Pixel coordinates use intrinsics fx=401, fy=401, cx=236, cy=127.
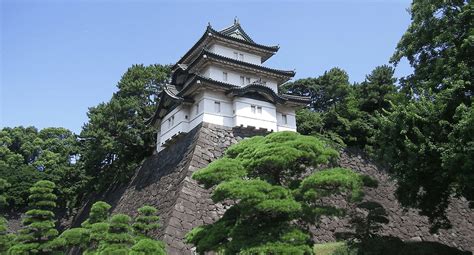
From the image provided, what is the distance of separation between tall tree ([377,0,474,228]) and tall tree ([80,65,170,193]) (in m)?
17.0

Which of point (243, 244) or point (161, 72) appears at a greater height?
point (161, 72)

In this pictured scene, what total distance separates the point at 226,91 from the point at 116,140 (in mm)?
8989

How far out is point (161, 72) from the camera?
101 feet

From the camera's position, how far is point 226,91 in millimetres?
20953

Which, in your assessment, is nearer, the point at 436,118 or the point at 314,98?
the point at 436,118

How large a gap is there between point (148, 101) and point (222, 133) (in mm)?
10891

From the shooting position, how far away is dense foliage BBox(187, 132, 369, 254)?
31.5 feet

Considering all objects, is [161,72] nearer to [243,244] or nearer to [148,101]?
[148,101]

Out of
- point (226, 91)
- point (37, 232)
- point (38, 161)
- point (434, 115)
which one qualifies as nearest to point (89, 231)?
point (37, 232)

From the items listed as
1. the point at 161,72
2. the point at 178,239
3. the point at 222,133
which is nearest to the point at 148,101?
the point at 161,72

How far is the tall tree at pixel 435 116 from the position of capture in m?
9.52

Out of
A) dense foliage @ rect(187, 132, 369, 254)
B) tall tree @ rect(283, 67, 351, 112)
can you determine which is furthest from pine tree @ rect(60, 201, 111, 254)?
tall tree @ rect(283, 67, 351, 112)

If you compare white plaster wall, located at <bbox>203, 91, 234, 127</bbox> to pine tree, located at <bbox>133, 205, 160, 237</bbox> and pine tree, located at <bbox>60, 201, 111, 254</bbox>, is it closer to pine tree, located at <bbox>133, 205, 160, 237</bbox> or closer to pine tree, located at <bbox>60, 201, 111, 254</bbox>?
pine tree, located at <bbox>133, 205, 160, 237</bbox>

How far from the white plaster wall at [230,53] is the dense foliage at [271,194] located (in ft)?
42.2
